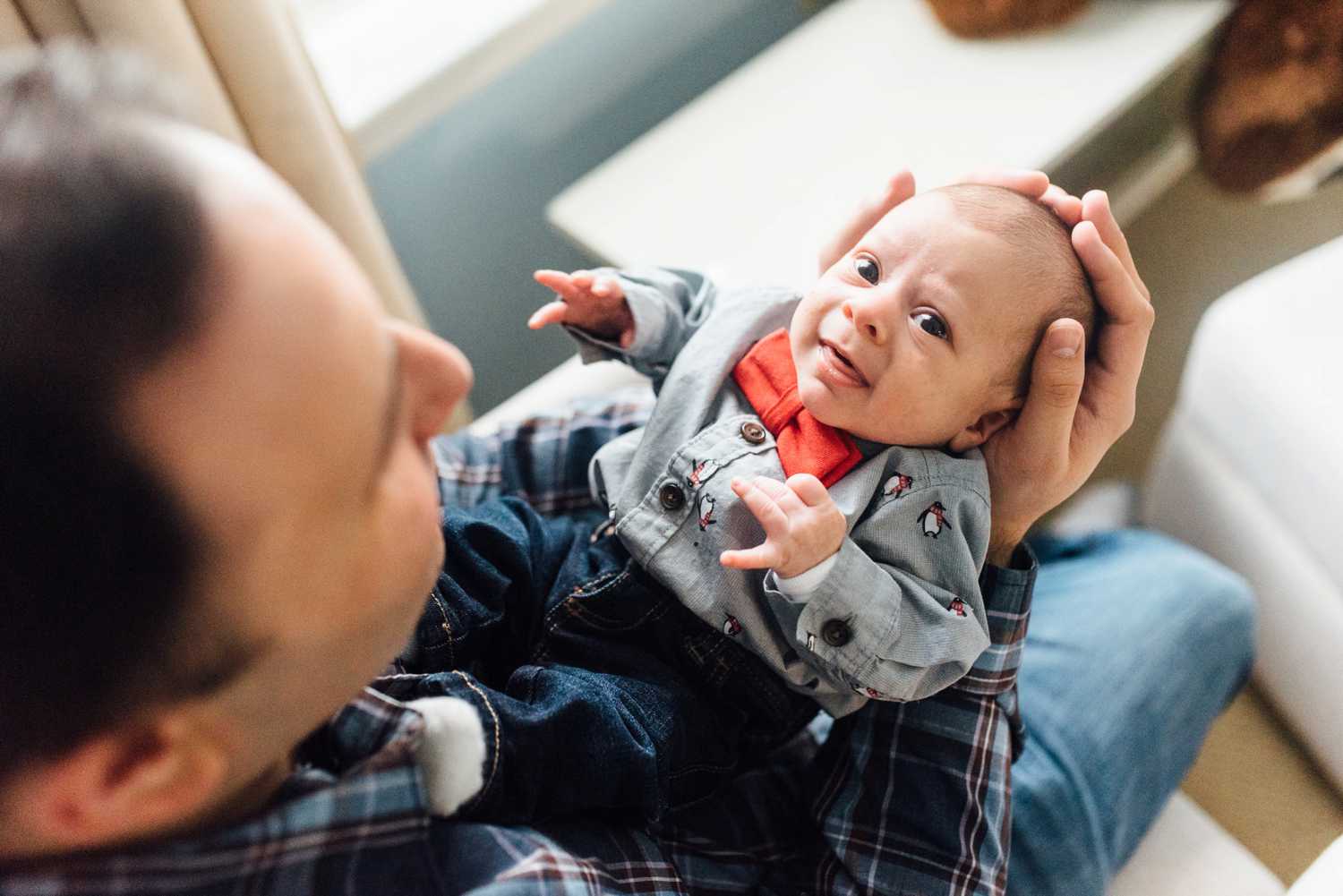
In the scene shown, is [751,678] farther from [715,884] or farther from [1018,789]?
[1018,789]

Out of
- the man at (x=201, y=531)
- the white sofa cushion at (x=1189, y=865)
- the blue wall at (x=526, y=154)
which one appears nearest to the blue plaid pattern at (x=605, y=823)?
the man at (x=201, y=531)

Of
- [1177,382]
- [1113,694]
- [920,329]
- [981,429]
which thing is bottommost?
[1177,382]

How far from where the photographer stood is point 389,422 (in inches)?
16.4

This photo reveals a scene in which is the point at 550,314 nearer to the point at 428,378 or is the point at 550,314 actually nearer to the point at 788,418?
the point at 788,418

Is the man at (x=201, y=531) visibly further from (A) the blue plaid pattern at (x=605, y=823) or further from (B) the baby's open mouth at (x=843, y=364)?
(B) the baby's open mouth at (x=843, y=364)

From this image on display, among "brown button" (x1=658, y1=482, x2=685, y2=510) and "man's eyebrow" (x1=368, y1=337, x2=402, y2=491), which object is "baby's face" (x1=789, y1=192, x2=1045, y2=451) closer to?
"brown button" (x1=658, y1=482, x2=685, y2=510)

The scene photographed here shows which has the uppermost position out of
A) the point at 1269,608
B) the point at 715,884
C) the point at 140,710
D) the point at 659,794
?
the point at 140,710

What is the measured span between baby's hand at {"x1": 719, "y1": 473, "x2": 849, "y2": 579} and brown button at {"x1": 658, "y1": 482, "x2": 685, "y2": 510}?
0.35ft

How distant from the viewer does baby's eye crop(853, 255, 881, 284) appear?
70 cm

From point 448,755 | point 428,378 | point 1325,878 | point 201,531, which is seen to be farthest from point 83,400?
point 1325,878

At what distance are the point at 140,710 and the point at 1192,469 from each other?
1114mm

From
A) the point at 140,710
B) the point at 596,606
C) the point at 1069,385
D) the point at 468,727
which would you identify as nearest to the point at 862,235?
the point at 1069,385

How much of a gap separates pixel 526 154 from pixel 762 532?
0.89 meters

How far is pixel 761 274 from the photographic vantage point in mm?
1002
